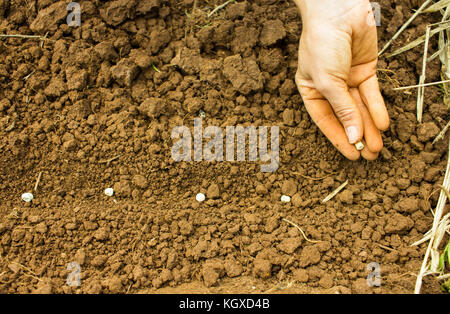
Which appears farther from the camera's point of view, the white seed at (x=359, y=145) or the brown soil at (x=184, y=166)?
the white seed at (x=359, y=145)

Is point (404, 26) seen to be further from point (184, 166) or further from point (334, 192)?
point (184, 166)

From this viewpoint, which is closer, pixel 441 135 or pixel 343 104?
pixel 343 104

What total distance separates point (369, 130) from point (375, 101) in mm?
161

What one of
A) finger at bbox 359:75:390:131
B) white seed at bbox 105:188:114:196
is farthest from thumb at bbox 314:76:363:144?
white seed at bbox 105:188:114:196

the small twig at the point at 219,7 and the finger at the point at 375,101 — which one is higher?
the small twig at the point at 219,7

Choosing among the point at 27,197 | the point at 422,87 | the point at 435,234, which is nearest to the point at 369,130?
the point at 422,87

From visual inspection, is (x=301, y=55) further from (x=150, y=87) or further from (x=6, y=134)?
(x=6, y=134)

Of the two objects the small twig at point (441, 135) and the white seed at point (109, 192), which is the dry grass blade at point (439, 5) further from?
the white seed at point (109, 192)

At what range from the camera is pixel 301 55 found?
2494 millimetres

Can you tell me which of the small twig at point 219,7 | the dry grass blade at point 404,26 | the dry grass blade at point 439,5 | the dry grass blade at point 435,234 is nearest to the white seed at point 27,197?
the small twig at point 219,7

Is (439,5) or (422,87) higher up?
(439,5)

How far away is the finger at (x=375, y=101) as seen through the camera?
2.39m

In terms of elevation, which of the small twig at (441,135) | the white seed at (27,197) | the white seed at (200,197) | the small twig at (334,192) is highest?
the small twig at (441,135)

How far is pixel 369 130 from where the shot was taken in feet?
8.08
